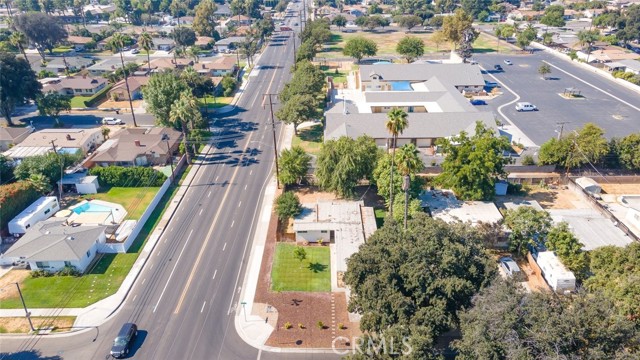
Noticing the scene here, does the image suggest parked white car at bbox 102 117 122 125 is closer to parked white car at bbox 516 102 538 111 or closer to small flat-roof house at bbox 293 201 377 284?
small flat-roof house at bbox 293 201 377 284

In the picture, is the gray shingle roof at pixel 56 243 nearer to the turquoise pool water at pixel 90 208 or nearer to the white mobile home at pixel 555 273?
the turquoise pool water at pixel 90 208

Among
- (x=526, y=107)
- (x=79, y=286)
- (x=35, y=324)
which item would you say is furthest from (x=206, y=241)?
(x=526, y=107)

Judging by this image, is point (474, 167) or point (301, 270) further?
point (474, 167)

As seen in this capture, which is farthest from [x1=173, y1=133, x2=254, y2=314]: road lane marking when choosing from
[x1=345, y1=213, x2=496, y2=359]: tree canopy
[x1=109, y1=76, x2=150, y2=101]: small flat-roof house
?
[x1=109, y1=76, x2=150, y2=101]: small flat-roof house

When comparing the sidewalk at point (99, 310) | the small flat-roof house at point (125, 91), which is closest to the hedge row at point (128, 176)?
the sidewalk at point (99, 310)

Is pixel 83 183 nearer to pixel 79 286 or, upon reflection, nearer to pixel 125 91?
pixel 79 286

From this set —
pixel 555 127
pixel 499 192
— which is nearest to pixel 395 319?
pixel 499 192
